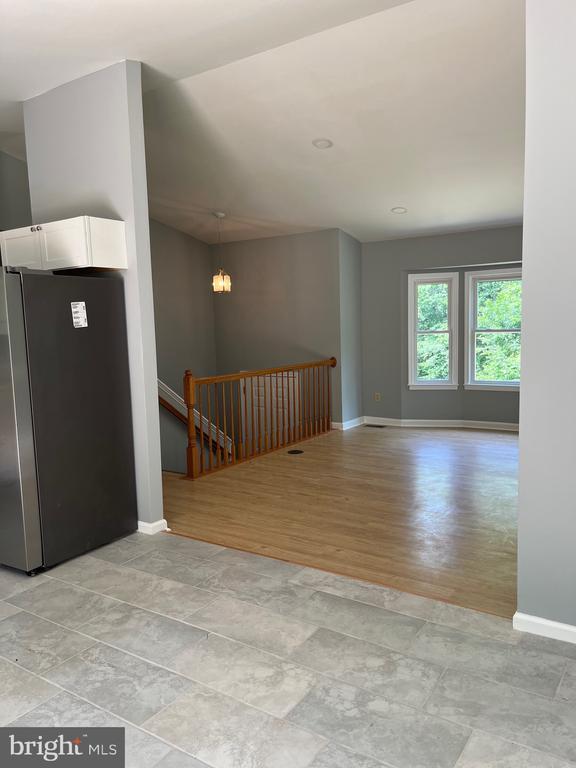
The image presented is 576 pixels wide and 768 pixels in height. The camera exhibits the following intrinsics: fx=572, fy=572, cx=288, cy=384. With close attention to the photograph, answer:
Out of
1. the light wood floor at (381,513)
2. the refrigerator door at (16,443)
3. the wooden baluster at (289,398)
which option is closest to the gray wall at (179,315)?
the wooden baluster at (289,398)

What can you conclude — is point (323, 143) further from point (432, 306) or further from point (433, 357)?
point (433, 357)

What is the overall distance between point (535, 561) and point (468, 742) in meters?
0.83

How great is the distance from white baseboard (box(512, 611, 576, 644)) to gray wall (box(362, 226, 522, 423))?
4.79 m

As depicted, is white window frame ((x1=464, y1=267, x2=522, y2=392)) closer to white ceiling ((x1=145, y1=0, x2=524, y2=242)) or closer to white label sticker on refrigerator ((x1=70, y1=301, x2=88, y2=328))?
white ceiling ((x1=145, y1=0, x2=524, y2=242))

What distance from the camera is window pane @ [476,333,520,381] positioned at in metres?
6.89

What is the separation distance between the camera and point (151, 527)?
144 inches

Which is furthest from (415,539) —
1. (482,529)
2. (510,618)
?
(510,618)

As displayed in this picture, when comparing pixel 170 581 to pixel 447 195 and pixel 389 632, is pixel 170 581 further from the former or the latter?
pixel 447 195

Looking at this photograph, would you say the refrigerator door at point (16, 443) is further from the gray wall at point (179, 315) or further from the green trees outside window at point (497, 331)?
the green trees outside window at point (497, 331)

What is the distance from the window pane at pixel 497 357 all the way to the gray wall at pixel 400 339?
202mm

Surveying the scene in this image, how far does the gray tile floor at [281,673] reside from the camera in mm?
1766

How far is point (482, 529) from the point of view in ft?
11.9

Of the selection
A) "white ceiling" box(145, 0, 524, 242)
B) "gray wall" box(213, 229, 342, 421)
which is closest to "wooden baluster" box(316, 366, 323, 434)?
"gray wall" box(213, 229, 342, 421)

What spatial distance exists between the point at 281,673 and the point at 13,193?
16.4 feet
